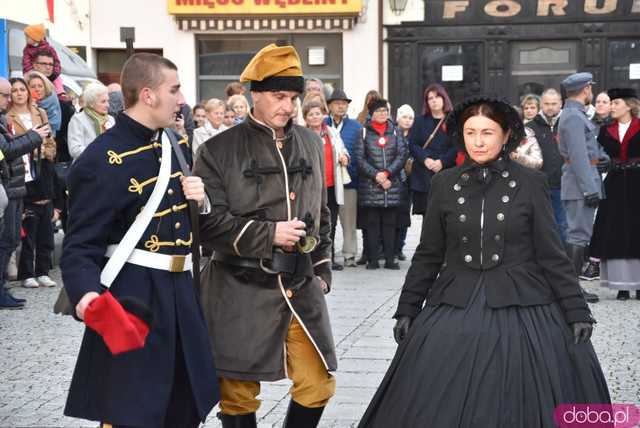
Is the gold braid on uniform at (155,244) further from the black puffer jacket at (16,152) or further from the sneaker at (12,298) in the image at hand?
the sneaker at (12,298)

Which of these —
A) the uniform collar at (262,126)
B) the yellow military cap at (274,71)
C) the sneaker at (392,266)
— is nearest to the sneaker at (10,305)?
the sneaker at (392,266)

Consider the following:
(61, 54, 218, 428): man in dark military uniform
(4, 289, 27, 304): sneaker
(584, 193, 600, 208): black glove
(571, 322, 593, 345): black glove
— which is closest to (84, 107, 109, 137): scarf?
(4, 289, 27, 304): sneaker

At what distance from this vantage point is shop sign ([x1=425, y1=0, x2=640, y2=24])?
877 inches

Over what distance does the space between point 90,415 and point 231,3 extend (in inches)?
773

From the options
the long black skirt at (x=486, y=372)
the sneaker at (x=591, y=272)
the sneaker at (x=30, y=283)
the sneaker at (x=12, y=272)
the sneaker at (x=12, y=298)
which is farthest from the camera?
the sneaker at (x=591, y=272)

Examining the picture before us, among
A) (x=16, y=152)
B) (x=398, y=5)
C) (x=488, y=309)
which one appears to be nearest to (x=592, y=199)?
(x=16, y=152)

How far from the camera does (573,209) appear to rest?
10.3 meters

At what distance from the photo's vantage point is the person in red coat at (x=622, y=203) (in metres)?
10.1

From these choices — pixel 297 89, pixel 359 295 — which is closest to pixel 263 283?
pixel 297 89

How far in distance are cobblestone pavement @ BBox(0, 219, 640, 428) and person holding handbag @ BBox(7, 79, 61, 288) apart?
0.47 metres

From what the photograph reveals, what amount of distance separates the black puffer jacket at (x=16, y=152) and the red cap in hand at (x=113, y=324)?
5.80 metres

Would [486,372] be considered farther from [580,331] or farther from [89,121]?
[89,121]

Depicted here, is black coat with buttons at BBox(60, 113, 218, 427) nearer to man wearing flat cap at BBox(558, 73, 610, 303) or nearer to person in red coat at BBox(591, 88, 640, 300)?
man wearing flat cap at BBox(558, 73, 610, 303)

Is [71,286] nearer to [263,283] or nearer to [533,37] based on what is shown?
[263,283]
